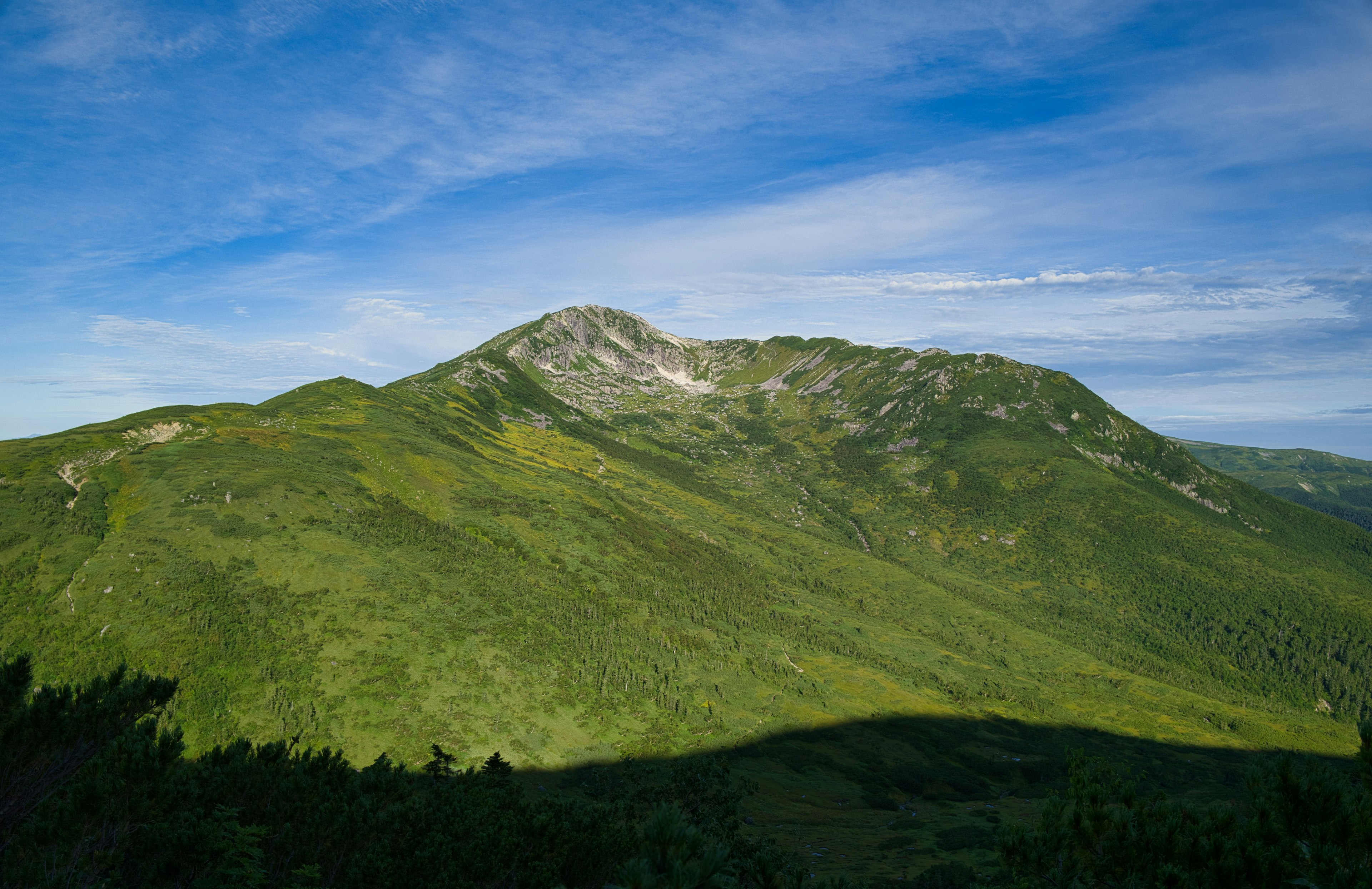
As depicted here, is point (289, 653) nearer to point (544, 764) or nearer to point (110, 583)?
point (110, 583)

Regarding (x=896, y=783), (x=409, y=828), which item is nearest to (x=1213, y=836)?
(x=409, y=828)

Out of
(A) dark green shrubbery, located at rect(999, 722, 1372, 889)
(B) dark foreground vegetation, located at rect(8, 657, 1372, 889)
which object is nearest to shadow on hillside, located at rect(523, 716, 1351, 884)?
(B) dark foreground vegetation, located at rect(8, 657, 1372, 889)

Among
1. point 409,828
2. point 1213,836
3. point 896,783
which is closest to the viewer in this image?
point 1213,836

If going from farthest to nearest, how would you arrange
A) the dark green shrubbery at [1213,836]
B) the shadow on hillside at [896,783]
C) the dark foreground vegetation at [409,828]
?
1. the shadow on hillside at [896,783]
2. the dark foreground vegetation at [409,828]
3. the dark green shrubbery at [1213,836]

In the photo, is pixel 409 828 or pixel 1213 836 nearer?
pixel 1213 836

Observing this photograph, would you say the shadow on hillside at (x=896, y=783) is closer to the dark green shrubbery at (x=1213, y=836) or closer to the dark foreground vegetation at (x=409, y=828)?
the dark foreground vegetation at (x=409, y=828)

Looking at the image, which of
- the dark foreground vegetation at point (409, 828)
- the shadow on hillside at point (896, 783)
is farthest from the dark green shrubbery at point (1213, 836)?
the shadow on hillside at point (896, 783)

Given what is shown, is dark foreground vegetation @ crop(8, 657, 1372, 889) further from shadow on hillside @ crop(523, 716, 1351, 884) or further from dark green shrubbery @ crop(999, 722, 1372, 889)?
shadow on hillside @ crop(523, 716, 1351, 884)

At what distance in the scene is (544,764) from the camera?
132625mm

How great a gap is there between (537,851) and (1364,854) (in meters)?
32.0

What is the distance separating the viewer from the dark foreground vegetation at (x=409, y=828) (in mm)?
18203

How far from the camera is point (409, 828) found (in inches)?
1276

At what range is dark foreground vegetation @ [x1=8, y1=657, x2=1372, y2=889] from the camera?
1820 centimetres

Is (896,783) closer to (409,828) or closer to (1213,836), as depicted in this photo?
(409,828)
